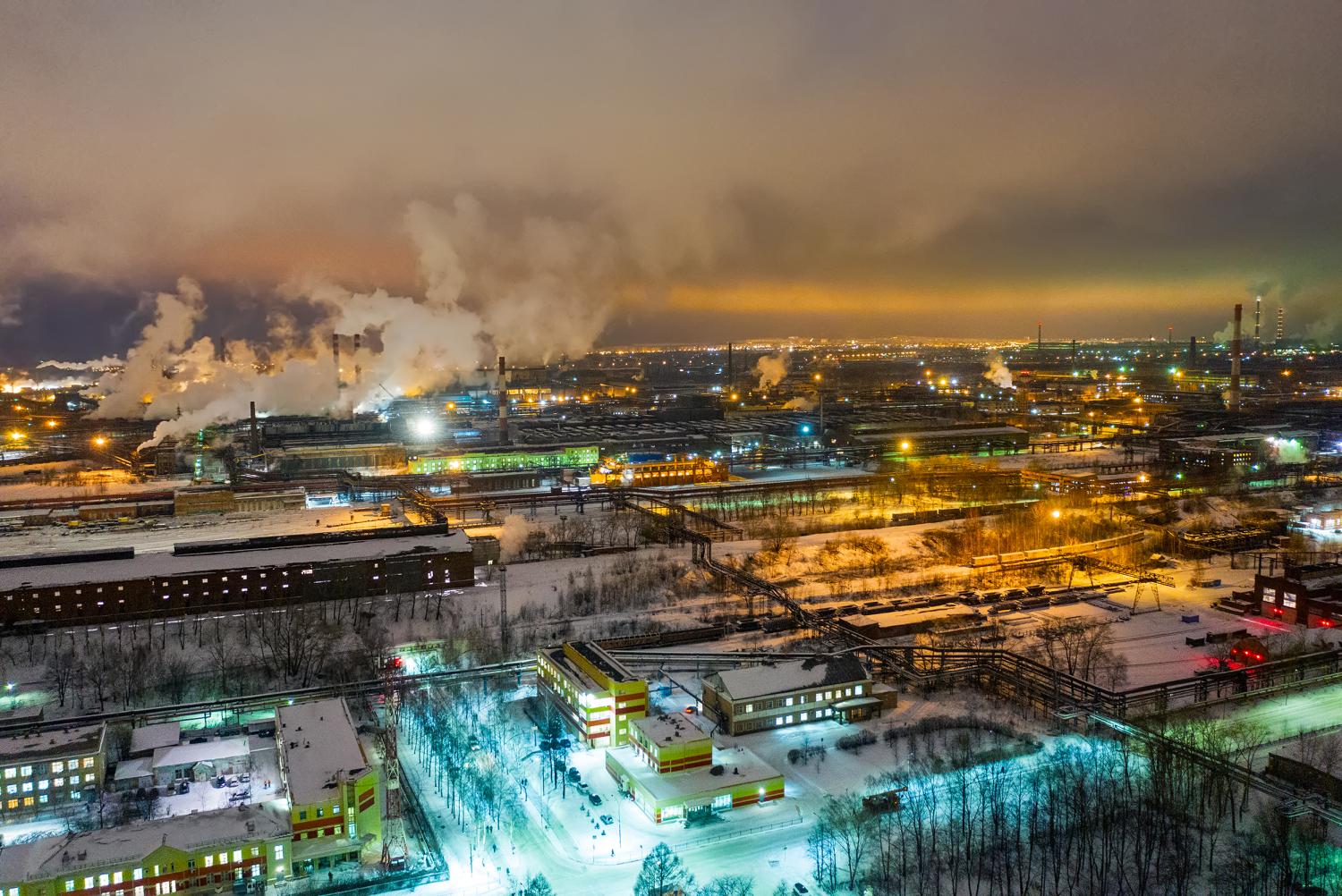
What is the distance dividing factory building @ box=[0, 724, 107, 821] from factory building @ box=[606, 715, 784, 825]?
4852 millimetres

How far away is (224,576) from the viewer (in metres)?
14.4

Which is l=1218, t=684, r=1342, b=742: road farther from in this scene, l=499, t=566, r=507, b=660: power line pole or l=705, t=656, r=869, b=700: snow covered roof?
l=499, t=566, r=507, b=660: power line pole

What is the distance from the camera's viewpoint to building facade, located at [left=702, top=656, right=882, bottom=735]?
10273 millimetres

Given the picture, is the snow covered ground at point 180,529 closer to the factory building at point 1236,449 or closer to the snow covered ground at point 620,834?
the snow covered ground at point 620,834

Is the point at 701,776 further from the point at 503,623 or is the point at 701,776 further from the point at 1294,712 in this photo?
the point at 1294,712

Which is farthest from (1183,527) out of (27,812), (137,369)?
(137,369)

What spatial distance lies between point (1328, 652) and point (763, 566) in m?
8.41

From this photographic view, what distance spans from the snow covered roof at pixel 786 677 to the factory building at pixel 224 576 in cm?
643

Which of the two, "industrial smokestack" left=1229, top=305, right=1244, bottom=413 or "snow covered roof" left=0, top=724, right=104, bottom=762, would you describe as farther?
"industrial smokestack" left=1229, top=305, right=1244, bottom=413

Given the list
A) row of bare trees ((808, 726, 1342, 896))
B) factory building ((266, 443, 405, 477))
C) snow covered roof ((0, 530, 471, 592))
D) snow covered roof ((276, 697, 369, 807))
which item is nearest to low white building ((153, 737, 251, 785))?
snow covered roof ((276, 697, 369, 807))

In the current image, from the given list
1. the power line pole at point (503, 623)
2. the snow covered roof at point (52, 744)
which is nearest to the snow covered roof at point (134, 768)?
the snow covered roof at point (52, 744)

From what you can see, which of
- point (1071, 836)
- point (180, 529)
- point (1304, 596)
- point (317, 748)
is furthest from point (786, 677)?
point (180, 529)

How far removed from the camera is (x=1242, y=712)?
10.2 m

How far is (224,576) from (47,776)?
5.90m
